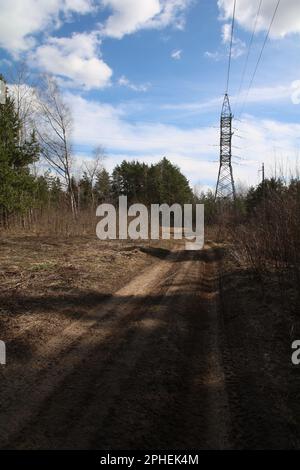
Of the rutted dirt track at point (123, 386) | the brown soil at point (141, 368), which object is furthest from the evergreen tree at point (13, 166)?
the rutted dirt track at point (123, 386)

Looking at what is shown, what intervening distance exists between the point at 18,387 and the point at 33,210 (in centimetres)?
2331

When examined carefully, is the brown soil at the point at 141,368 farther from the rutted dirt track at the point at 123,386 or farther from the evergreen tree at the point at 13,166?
the evergreen tree at the point at 13,166

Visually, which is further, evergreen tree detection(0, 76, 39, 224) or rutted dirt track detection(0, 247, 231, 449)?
evergreen tree detection(0, 76, 39, 224)

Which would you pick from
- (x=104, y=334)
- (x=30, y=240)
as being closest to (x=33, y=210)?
(x=30, y=240)

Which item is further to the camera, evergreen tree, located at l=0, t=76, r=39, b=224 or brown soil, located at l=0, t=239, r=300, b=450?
evergreen tree, located at l=0, t=76, r=39, b=224

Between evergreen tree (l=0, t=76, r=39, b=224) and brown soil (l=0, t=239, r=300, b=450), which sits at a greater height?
evergreen tree (l=0, t=76, r=39, b=224)

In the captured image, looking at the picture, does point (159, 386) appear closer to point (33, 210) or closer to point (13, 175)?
point (13, 175)

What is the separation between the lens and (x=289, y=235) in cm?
758

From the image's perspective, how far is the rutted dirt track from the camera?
3895mm

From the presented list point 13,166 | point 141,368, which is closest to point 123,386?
point 141,368

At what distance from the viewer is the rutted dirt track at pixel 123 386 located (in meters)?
3.89

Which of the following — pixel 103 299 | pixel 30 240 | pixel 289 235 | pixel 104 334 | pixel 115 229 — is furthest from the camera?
pixel 115 229

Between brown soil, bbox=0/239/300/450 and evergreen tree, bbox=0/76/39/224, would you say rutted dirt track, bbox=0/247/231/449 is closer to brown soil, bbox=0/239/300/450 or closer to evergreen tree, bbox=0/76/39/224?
brown soil, bbox=0/239/300/450

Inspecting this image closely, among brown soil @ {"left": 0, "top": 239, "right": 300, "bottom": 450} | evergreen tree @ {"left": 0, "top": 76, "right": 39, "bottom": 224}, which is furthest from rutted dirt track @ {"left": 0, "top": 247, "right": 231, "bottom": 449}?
evergreen tree @ {"left": 0, "top": 76, "right": 39, "bottom": 224}
